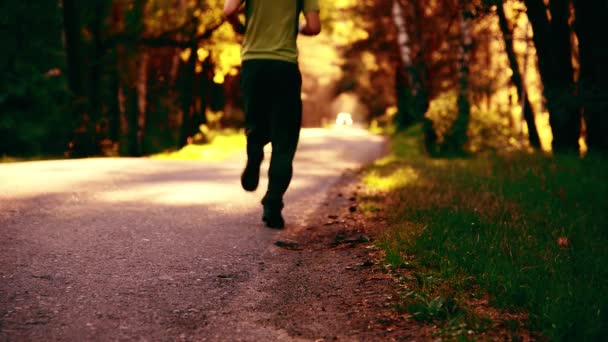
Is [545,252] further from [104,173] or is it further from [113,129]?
[113,129]

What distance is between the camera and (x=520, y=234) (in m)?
4.53

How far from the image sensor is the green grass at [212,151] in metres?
14.1

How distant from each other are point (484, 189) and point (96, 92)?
14055 mm

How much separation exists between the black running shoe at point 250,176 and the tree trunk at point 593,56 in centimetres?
553

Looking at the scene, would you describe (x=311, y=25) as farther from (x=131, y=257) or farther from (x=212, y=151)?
(x=212, y=151)

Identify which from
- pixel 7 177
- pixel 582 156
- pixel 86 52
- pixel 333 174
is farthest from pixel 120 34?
pixel 582 156

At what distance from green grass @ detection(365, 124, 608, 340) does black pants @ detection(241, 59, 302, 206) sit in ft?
3.47

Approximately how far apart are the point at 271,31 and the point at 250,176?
4.09 feet

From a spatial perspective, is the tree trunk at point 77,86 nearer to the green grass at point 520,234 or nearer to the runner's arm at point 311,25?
the green grass at point 520,234

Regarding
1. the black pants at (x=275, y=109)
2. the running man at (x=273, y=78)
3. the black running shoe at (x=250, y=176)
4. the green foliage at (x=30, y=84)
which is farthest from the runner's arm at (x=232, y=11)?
the green foliage at (x=30, y=84)

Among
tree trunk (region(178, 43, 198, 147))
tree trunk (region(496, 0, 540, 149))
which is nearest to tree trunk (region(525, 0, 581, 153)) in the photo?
tree trunk (region(496, 0, 540, 149))

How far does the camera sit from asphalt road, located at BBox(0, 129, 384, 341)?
8.91 feet

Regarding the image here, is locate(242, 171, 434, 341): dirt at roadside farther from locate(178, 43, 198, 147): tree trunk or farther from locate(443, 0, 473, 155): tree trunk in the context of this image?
locate(178, 43, 198, 147): tree trunk

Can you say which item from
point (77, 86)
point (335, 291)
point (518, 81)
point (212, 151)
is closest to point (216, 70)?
point (212, 151)
